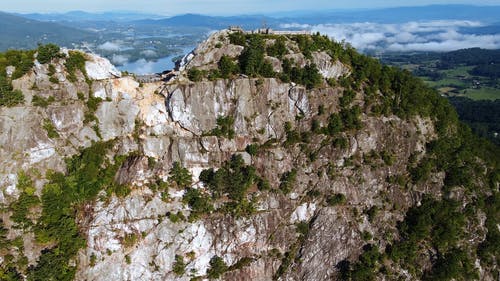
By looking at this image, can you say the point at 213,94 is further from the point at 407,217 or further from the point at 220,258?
the point at 407,217

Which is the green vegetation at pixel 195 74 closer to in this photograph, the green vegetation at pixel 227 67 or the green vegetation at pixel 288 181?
the green vegetation at pixel 227 67

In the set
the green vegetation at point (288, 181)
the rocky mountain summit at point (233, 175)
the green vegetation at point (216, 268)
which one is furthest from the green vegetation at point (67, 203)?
the green vegetation at point (288, 181)

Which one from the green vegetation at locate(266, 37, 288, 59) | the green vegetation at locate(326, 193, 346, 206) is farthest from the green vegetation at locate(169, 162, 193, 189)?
the green vegetation at locate(266, 37, 288, 59)

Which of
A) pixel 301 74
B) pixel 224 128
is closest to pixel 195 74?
pixel 224 128

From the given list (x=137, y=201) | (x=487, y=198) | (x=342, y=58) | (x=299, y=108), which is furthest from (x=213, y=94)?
(x=487, y=198)

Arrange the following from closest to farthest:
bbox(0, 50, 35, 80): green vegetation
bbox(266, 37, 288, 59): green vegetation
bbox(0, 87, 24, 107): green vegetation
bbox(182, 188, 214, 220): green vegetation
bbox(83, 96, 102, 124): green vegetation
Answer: bbox(0, 87, 24, 107): green vegetation → bbox(0, 50, 35, 80): green vegetation → bbox(83, 96, 102, 124): green vegetation → bbox(182, 188, 214, 220): green vegetation → bbox(266, 37, 288, 59): green vegetation

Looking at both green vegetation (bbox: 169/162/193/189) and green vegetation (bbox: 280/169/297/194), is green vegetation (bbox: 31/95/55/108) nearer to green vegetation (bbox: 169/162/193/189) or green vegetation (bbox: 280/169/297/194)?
green vegetation (bbox: 169/162/193/189)
